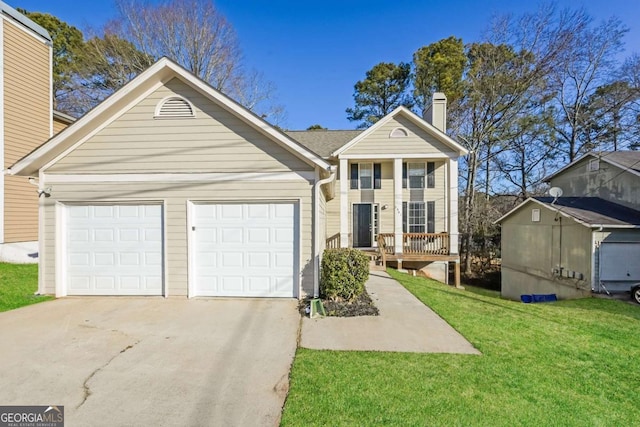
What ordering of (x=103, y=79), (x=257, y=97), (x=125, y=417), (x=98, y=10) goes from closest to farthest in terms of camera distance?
(x=125, y=417)
(x=98, y=10)
(x=103, y=79)
(x=257, y=97)

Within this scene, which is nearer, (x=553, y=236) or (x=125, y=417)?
(x=125, y=417)

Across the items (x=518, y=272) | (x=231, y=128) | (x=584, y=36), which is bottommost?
(x=518, y=272)

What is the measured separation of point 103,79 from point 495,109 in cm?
2394

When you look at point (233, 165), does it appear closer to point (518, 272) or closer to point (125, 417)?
point (125, 417)

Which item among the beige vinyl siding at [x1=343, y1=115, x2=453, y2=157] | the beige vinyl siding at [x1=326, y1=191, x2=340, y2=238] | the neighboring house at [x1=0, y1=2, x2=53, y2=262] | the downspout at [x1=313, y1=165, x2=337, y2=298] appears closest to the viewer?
the downspout at [x1=313, y1=165, x2=337, y2=298]

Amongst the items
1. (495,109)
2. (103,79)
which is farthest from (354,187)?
(103,79)

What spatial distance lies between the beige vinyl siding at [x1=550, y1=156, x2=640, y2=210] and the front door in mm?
10166

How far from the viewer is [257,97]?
20203mm

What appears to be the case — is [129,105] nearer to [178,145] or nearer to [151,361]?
[178,145]

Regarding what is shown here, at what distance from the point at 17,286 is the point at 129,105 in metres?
5.40

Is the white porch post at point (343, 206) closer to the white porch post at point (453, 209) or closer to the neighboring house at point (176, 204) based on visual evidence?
the white porch post at point (453, 209)

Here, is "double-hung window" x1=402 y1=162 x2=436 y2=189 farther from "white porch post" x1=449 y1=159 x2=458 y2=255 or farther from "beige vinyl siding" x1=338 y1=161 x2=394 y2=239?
"white porch post" x1=449 y1=159 x2=458 y2=255

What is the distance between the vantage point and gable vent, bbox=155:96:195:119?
6.69 metres
